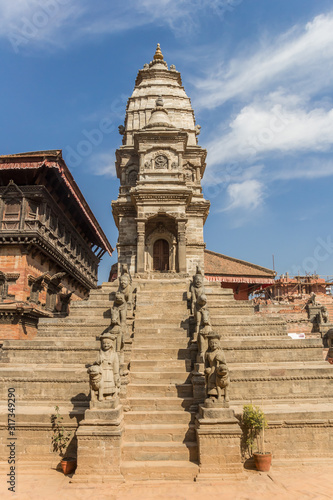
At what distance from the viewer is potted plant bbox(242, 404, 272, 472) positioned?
8.75 meters

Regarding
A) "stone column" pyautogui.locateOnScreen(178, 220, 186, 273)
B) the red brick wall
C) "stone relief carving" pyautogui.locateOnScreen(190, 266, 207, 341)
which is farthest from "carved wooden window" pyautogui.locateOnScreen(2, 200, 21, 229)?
"stone relief carving" pyautogui.locateOnScreen(190, 266, 207, 341)

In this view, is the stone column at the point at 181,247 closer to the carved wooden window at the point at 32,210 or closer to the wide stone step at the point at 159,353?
the carved wooden window at the point at 32,210

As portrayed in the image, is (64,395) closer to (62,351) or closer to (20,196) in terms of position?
(62,351)

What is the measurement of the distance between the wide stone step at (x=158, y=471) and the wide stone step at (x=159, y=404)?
69.8 inches

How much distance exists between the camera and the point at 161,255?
25422 millimetres

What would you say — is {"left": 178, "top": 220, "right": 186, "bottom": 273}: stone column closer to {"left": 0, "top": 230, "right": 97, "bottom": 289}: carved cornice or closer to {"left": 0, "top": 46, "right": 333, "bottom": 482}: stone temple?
{"left": 0, "top": 46, "right": 333, "bottom": 482}: stone temple

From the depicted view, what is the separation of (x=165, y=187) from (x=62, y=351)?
554 inches

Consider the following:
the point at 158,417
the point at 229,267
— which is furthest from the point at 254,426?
the point at 229,267

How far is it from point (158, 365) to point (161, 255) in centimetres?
1393

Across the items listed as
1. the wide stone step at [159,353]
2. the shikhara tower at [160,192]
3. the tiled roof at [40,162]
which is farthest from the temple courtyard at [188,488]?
the tiled roof at [40,162]

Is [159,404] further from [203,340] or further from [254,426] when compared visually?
[254,426]

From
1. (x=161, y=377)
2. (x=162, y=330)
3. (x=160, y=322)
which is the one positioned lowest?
(x=161, y=377)

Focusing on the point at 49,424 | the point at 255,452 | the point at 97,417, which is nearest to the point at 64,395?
the point at 49,424

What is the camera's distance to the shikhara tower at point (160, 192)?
24047 mm
